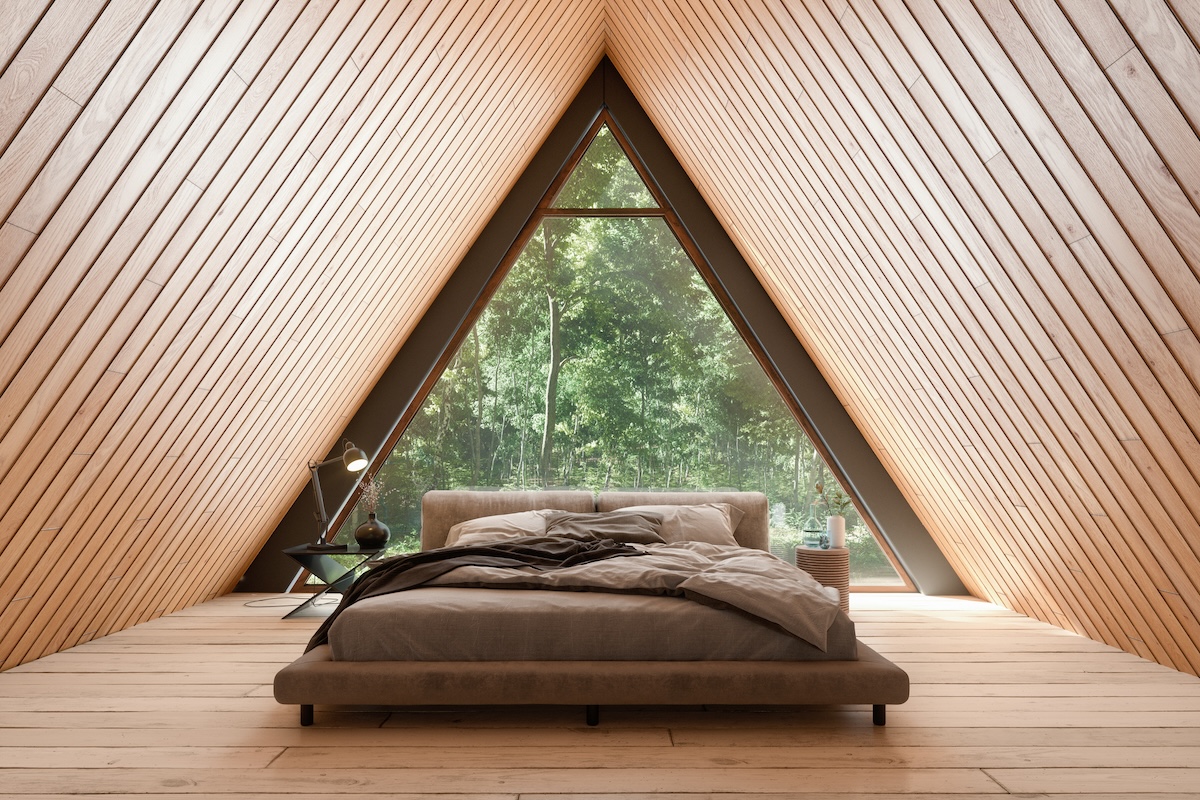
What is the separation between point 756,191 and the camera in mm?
4688

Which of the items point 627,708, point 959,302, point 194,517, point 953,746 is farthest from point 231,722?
point 959,302

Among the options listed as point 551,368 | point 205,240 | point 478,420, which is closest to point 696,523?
point 551,368

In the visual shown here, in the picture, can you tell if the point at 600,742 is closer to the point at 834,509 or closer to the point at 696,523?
the point at 696,523

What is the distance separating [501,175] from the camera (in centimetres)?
538

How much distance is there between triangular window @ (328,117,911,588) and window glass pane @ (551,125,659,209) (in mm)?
61

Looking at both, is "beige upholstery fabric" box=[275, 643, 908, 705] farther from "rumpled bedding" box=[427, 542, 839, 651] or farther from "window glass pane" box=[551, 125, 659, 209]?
"window glass pane" box=[551, 125, 659, 209]

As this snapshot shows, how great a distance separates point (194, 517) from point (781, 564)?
2.86 meters

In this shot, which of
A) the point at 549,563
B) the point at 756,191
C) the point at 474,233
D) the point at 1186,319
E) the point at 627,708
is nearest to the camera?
the point at 1186,319

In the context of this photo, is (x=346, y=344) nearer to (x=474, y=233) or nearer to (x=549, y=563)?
(x=474, y=233)

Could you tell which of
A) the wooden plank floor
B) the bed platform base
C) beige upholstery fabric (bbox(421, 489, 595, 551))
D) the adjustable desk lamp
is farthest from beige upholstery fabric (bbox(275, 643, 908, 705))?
beige upholstery fabric (bbox(421, 489, 595, 551))

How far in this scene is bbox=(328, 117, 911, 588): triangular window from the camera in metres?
5.71

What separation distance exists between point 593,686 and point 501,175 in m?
3.47

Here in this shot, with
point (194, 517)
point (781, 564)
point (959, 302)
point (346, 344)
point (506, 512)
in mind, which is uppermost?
point (959, 302)

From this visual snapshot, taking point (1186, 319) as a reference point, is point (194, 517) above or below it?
below
